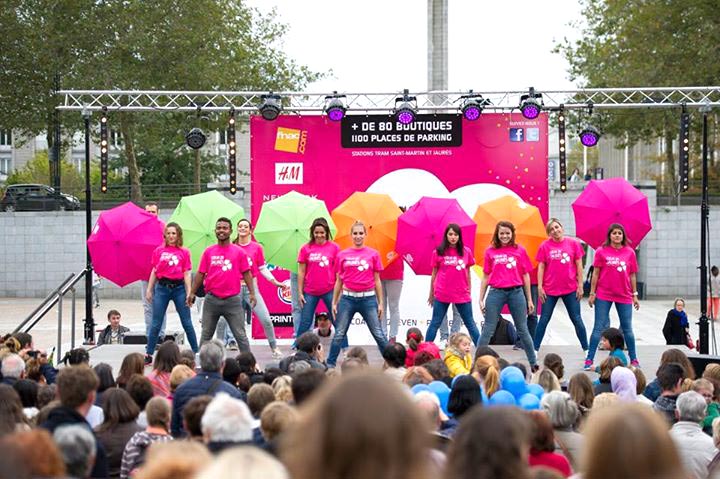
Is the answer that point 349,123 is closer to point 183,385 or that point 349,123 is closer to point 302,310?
point 302,310

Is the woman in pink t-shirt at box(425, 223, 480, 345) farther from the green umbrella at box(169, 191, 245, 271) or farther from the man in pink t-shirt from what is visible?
the green umbrella at box(169, 191, 245, 271)

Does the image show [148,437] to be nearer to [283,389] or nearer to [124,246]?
[283,389]

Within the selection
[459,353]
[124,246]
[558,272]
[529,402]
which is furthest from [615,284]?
[124,246]

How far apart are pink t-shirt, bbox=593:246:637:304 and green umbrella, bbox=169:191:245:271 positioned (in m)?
4.22

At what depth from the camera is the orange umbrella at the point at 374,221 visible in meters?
13.8

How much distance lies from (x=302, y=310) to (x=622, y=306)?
11.3 ft

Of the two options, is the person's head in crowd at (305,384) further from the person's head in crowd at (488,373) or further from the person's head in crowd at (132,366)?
the person's head in crowd at (132,366)

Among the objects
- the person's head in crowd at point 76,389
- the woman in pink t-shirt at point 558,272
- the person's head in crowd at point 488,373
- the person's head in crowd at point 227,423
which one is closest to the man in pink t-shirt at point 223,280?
the woman in pink t-shirt at point 558,272

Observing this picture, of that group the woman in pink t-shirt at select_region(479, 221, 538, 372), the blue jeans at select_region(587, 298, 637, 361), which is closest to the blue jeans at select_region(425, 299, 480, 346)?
the woman in pink t-shirt at select_region(479, 221, 538, 372)

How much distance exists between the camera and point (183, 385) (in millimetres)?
7039

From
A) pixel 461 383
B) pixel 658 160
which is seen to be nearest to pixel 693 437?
pixel 461 383

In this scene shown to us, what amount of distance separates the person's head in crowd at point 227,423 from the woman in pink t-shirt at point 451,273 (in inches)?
304

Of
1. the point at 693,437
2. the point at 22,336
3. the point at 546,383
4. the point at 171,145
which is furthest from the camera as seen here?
the point at 171,145

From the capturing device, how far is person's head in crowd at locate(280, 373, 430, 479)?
8.39 feet
